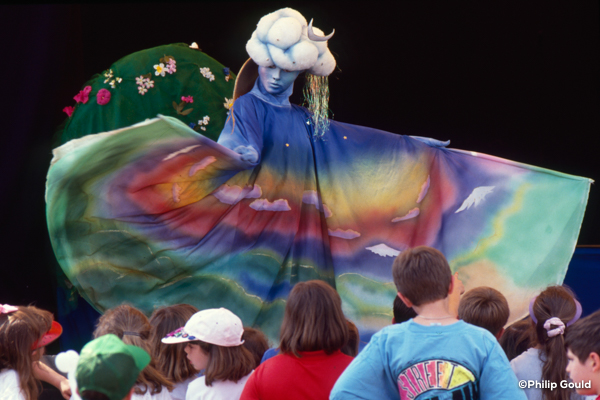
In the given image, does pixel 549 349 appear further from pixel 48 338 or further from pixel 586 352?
pixel 48 338

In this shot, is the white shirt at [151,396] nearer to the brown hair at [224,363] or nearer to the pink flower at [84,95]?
the brown hair at [224,363]

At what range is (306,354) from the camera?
187 centimetres

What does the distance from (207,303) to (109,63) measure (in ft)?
6.02

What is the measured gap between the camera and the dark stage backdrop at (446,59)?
428 cm

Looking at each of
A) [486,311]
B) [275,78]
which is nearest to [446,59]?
[275,78]

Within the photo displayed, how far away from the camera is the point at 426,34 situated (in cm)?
438

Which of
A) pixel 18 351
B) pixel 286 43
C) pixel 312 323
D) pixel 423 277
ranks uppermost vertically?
pixel 286 43

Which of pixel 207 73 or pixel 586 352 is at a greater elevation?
pixel 207 73

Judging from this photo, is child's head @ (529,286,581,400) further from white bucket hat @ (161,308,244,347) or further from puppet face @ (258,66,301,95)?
puppet face @ (258,66,301,95)

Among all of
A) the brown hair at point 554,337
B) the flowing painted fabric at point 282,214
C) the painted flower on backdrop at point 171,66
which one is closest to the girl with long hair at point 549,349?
the brown hair at point 554,337

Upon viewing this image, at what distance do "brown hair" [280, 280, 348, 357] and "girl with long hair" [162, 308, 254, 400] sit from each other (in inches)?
10.9

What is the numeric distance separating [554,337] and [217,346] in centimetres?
103

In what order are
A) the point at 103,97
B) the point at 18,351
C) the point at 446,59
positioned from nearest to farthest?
the point at 18,351 < the point at 103,97 < the point at 446,59

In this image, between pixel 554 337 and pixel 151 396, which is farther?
pixel 554 337
